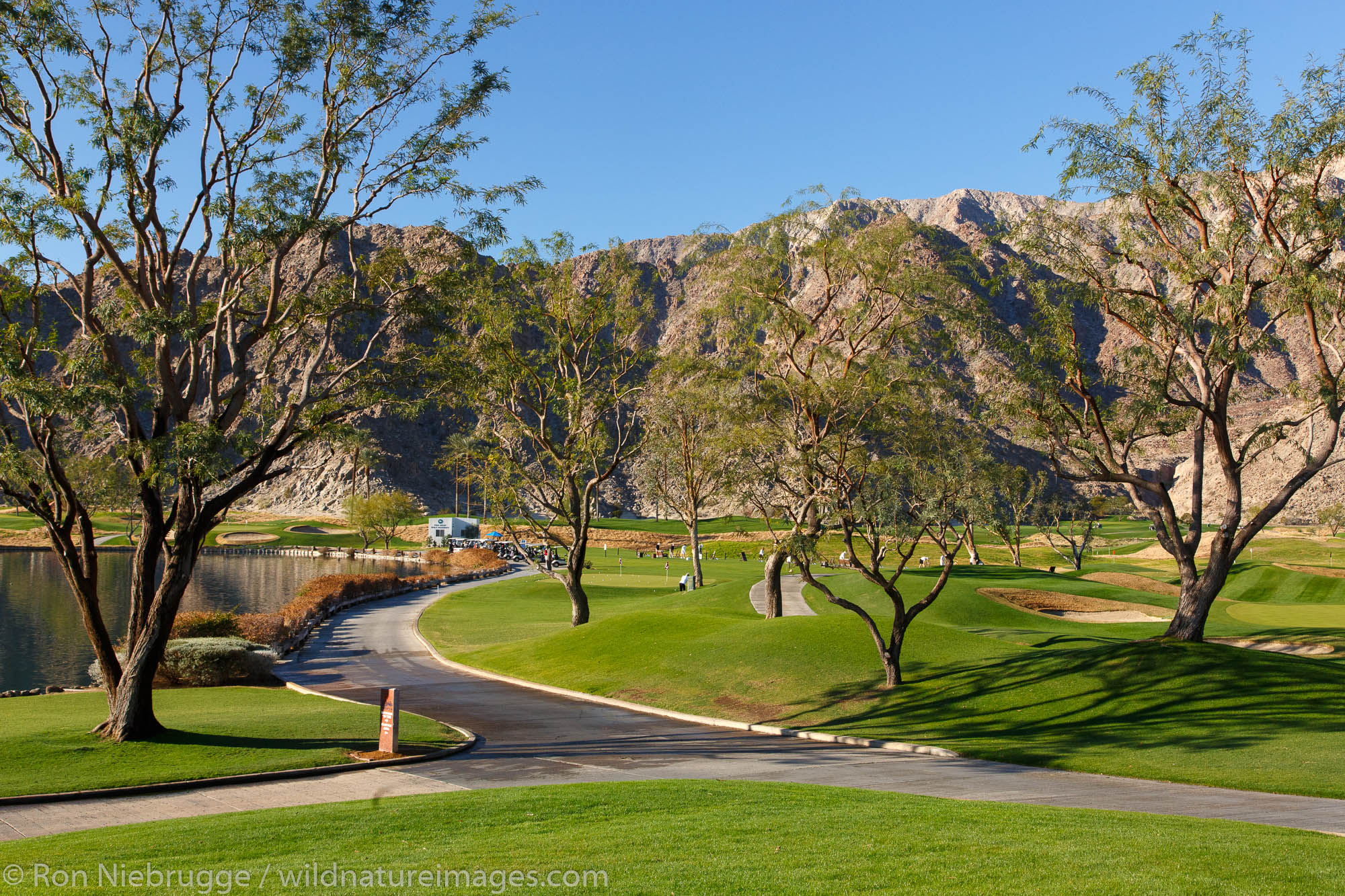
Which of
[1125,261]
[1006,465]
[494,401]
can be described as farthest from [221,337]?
[1125,261]

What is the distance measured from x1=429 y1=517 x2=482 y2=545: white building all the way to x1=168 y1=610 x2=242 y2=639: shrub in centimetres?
6971

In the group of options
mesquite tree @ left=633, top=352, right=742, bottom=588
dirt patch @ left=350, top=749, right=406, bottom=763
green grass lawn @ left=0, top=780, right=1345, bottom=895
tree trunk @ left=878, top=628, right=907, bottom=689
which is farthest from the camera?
mesquite tree @ left=633, top=352, right=742, bottom=588

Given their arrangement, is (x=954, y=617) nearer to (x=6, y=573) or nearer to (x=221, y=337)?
(x=221, y=337)

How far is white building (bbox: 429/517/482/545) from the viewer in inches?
3979

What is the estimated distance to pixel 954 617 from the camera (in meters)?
34.2

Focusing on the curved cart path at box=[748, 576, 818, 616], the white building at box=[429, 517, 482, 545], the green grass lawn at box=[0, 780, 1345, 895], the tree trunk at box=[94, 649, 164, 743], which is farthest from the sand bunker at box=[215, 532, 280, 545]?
the green grass lawn at box=[0, 780, 1345, 895]

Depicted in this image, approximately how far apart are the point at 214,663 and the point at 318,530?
102 metres

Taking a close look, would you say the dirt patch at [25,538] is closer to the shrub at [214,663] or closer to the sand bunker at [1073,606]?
the shrub at [214,663]

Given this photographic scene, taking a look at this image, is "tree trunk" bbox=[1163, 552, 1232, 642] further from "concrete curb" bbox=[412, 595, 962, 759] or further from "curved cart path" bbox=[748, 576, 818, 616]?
"curved cart path" bbox=[748, 576, 818, 616]

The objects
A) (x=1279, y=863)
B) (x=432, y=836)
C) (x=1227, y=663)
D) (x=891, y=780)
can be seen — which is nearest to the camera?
(x=1279, y=863)

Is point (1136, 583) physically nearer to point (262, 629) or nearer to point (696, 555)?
point (696, 555)

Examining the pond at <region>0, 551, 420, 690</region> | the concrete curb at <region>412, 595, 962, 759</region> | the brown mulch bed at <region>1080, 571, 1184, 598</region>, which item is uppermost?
the brown mulch bed at <region>1080, 571, 1184, 598</region>

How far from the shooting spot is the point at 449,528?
102m

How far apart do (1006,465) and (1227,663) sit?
6.35m
